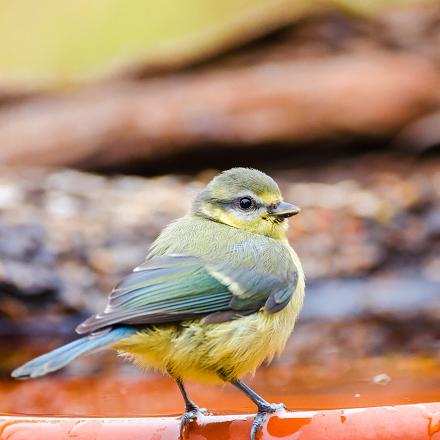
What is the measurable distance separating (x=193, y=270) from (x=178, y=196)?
250 centimetres

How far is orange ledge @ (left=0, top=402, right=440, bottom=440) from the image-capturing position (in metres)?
2.50

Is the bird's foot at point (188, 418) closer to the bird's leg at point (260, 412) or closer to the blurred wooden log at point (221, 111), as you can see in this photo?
the bird's leg at point (260, 412)

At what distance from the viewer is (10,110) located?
7215 millimetres

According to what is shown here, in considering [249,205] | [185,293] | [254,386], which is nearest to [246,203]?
[249,205]

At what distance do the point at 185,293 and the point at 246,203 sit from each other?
2.28 ft

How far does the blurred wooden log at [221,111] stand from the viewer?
6777mm

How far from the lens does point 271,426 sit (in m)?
2.61

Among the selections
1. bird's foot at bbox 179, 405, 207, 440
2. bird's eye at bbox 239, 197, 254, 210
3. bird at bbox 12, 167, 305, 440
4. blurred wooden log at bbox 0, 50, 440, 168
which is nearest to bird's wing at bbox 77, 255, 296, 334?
bird at bbox 12, 167, 305, 440

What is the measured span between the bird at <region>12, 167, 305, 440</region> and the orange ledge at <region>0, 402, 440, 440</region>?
5 centimetres

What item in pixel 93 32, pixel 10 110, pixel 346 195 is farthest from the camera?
pixel 93 32

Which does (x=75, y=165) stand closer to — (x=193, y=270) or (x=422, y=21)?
(x=422, y=21)

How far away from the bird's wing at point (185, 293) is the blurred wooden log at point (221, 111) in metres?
3.52

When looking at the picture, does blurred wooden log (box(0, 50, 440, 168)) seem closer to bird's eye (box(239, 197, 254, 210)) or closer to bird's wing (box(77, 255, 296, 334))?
bird's eye (box(239, 197, 254, 210))

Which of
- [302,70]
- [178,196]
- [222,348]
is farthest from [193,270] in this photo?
[302,70]
